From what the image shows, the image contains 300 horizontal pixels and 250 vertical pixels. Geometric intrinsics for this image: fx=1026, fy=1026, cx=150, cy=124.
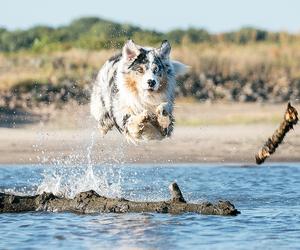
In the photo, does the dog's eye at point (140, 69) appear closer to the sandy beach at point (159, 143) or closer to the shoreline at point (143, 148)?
the sandy beach at point (159, 143)

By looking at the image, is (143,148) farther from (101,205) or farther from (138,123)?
(101,205)

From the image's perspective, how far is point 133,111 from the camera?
11703 millimetres

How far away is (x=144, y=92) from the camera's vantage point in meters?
11.5

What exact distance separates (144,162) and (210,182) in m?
2.58

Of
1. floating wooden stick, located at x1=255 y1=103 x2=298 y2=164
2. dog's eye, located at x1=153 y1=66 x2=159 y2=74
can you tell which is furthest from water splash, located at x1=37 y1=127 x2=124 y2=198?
floating wooden stick, located at x1=255 y1=103 x2=298 y2=164

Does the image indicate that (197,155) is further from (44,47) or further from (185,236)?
(44,47)

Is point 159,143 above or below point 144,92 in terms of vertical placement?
below

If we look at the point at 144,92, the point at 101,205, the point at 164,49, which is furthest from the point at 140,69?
the point at 101,205

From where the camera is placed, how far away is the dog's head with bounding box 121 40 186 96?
452 inches

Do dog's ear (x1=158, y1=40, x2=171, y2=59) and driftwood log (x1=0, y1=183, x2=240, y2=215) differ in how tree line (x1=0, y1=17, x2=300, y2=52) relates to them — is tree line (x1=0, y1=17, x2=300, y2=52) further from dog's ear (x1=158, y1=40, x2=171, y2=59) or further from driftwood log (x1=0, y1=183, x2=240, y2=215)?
driftwood log (x1=0, y1=183, x2=240, y2=215)

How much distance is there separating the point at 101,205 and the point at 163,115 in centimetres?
122

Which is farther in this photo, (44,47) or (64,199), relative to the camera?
(44,47)

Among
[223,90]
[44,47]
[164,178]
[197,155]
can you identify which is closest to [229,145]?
[197,155]

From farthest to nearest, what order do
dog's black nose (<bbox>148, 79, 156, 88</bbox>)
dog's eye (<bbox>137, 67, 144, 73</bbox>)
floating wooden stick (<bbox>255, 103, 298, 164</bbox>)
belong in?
dog's eye (<bbox>137, 67, 144, 73</bbox>), dog's black nose (<bbox>148, 79, 156, 88</bbox>), floating wooden stick (<bbox>255, 103, 298, 164</bbox>)
